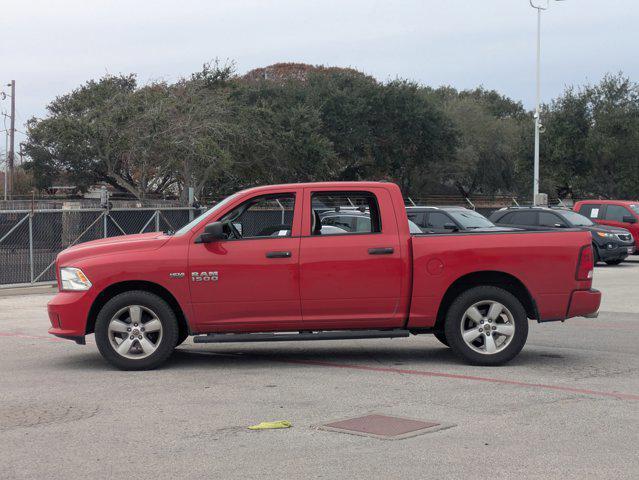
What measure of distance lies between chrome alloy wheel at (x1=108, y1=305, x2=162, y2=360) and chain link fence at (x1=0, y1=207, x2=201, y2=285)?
1154cm

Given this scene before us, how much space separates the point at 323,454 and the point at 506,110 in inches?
3791

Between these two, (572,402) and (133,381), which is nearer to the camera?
(572,402)

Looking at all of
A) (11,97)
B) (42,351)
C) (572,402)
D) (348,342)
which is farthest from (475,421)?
(11,97)

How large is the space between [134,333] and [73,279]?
0.85 meters

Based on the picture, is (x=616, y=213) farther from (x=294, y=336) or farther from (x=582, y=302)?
(x=294, y=336)

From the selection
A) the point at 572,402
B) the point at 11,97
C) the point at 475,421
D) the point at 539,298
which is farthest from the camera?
the point at 11,97

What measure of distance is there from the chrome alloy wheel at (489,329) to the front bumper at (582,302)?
678mm

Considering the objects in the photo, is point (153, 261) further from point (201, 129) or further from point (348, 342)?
point (201, 129)

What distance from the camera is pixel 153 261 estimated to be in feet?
31.8

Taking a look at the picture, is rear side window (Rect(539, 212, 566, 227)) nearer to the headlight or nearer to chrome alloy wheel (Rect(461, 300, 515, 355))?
chrome alloy wheel (Rect(461, 300, 515, 355))

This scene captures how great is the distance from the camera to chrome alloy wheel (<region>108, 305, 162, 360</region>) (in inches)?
381

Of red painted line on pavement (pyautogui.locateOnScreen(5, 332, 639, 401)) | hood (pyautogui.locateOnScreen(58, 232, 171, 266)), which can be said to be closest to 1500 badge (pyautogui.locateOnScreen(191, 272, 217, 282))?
hood (pyautogui.locateOnScreen(58, 232, 171, 266))

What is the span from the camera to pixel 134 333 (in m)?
9.71

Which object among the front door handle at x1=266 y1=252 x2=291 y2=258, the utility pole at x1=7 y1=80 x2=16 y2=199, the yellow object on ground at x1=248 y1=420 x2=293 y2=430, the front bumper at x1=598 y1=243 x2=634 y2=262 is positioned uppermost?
the utility pole at x1=7 y1=80 x2=16 y2=199
